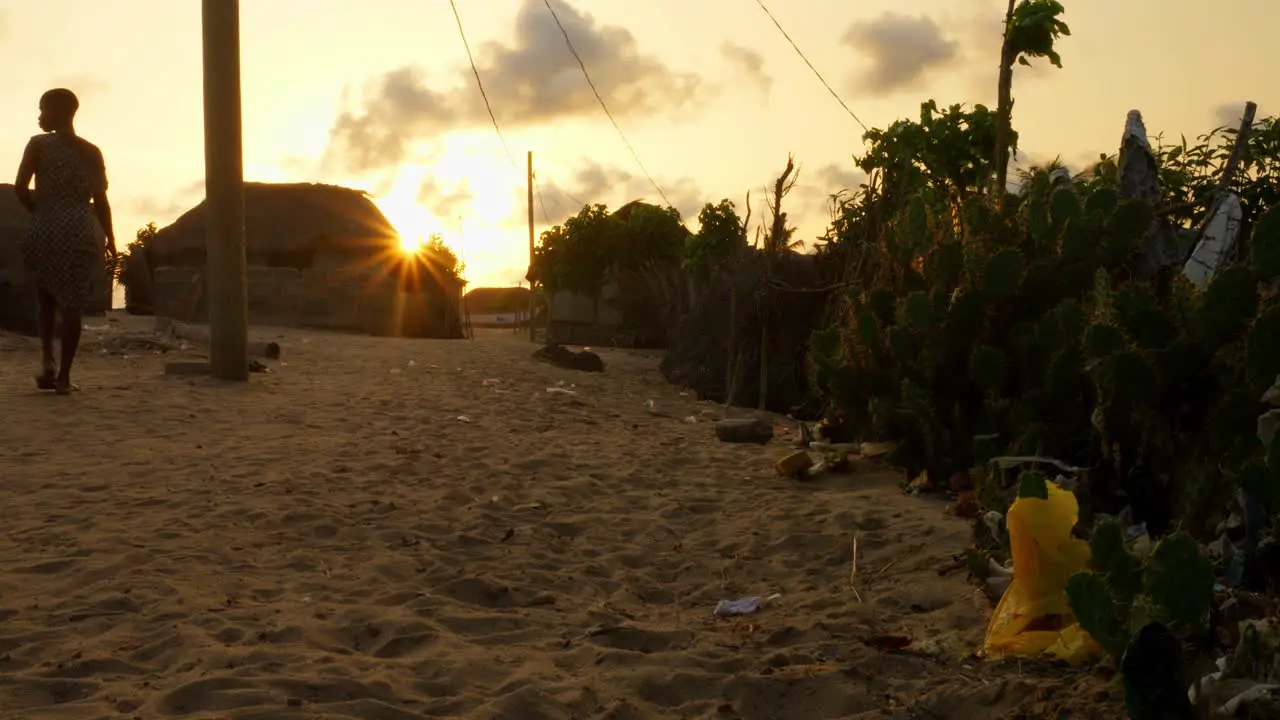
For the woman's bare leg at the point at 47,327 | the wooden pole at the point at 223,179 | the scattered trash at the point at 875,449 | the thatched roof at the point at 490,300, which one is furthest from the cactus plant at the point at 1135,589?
the thatched roof at the point at 490,300

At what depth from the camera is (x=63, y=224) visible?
6891mm

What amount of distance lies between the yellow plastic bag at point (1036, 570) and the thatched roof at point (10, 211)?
10.8 metres

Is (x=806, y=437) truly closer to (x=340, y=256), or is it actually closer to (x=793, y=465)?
(x=793, y=465)

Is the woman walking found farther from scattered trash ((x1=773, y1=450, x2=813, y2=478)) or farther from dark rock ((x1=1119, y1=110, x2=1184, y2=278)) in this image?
dark rock ((x1=1119, y1=110, x2=1184, y2=278))

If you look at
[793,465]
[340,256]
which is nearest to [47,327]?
[793,465]

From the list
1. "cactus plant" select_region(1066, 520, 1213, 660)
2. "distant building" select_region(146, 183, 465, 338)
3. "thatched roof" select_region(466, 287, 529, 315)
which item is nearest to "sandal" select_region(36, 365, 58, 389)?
"cactus plant" select_region(1066, 520, 1213, 660)

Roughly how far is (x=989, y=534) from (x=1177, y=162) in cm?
564

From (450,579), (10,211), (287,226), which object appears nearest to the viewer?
(450,579)

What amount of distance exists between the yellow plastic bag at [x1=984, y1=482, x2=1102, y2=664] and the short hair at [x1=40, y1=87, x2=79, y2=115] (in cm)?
636

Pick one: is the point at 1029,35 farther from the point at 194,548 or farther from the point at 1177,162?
the point at 194,548

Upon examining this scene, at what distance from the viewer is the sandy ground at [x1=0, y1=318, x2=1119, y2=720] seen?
9.12ft

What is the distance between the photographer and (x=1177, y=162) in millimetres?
8398

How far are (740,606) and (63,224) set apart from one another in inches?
209

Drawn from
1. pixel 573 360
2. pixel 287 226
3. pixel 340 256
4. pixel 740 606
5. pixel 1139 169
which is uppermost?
pixel 287 226
